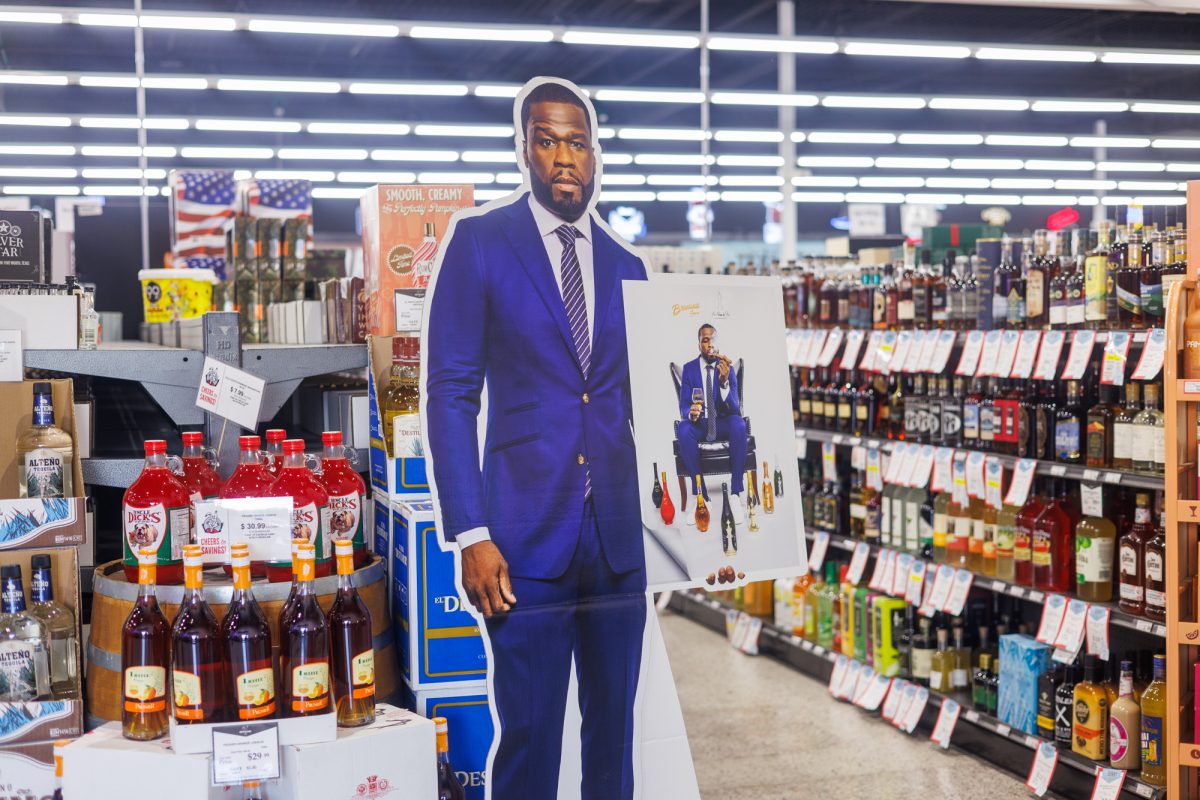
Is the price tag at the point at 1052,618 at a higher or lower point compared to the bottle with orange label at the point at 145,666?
lower

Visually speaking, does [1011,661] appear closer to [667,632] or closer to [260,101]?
[667,632]

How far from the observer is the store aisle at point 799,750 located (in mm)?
4465

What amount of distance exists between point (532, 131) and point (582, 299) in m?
0.39

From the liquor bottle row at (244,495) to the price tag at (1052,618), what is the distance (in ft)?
9.05

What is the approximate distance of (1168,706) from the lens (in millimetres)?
3516

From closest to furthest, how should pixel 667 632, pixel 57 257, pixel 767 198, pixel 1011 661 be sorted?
pixel 1011 661 → pixel 57 257 → pixel 667 632 → pixel 767 198

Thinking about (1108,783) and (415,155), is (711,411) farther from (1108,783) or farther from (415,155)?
(415,155)

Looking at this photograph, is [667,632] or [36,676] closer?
[36,676]

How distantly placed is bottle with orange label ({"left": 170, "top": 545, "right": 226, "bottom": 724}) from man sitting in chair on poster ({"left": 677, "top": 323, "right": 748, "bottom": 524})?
108cm

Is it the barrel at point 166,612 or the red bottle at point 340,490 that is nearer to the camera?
the barrel at point 166,612

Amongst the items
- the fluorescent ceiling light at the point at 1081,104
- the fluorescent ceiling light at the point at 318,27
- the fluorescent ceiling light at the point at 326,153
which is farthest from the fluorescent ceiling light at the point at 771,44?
the fluorescent ceiling light at the point at 326,153

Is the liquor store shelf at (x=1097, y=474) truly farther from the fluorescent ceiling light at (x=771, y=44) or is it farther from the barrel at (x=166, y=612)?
the fluorescent ceiling light at (x=771, y=44)

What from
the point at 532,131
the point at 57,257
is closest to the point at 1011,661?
the point at 532,131

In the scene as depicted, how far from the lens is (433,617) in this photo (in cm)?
258
